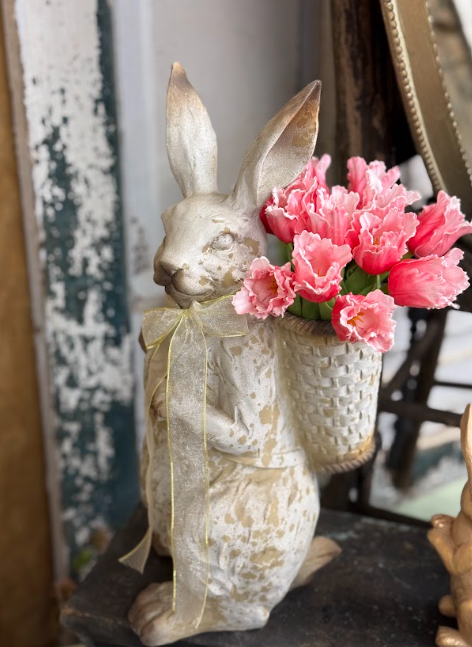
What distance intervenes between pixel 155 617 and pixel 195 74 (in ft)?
2.72

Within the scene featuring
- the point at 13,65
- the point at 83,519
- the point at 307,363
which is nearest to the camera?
the point at 307,363

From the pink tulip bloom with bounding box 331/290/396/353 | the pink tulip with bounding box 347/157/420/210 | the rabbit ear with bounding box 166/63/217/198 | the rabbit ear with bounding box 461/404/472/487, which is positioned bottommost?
the rabbit ear with bounding box 461/404/472/487

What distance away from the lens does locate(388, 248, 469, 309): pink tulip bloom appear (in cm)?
71

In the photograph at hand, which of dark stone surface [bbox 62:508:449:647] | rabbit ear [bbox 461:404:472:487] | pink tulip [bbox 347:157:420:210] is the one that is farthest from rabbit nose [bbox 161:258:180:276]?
dark stone surface [bbox 62:508:449:647]

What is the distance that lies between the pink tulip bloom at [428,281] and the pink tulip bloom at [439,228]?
0.04 m

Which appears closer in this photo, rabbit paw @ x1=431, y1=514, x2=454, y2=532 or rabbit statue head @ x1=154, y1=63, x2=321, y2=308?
rabbit statue head @ x1=154, y1=63, x2=321, y2=308

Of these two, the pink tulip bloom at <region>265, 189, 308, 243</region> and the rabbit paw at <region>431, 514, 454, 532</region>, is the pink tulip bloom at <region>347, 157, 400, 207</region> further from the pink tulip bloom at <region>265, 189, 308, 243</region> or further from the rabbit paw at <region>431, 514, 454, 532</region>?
the rabbit paw at <region>431, 514, 454, 532</region>

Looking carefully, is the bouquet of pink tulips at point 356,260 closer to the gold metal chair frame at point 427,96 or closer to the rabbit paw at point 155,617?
the gold metal chair frame at point 427,96

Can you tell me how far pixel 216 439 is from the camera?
2.65 feet

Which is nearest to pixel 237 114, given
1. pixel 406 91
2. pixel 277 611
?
pixel 406 91

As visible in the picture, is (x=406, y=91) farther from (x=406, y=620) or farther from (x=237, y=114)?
(x=406, y=620)

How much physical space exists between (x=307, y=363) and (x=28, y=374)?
2.22ft

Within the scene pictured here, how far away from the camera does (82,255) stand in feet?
4.00

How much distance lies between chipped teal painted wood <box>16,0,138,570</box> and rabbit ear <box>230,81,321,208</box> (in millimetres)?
475
